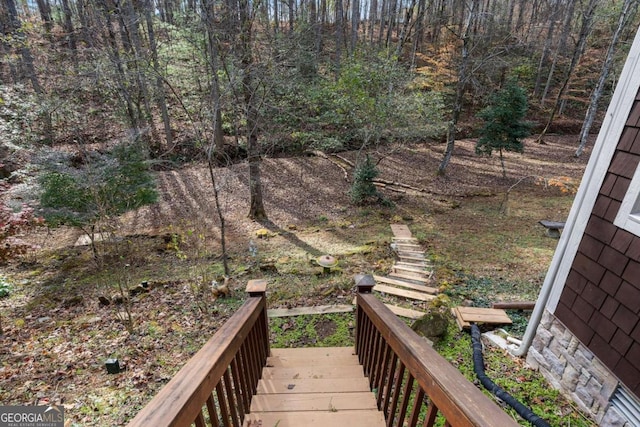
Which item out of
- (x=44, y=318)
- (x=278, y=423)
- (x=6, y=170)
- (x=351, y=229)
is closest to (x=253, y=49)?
(x=351, y=229)

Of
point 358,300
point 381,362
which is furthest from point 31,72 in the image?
point 381,362

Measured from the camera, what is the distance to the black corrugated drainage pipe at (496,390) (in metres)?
2.62

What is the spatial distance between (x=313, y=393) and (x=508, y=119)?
12638 millimetres

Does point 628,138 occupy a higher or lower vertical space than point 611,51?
lower

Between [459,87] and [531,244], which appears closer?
[531,244]

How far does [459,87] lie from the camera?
1096 cm

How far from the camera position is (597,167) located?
2.77 metres

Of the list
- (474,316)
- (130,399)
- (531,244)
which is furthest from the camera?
(531,244)

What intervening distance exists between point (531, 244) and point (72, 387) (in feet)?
26.8

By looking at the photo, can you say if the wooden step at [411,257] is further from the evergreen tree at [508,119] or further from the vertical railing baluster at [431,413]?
the evergreen tree at [508,119]

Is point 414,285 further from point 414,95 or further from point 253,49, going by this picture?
point 414,95

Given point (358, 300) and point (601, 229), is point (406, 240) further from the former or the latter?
point (358, 300)

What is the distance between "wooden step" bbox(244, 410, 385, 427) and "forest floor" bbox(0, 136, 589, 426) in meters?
1.71

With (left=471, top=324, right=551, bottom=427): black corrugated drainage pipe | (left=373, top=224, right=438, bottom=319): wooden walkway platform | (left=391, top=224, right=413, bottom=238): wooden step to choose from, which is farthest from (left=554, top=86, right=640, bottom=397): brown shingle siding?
(left=391, top=224, right=413, bottom=238): wooden step
